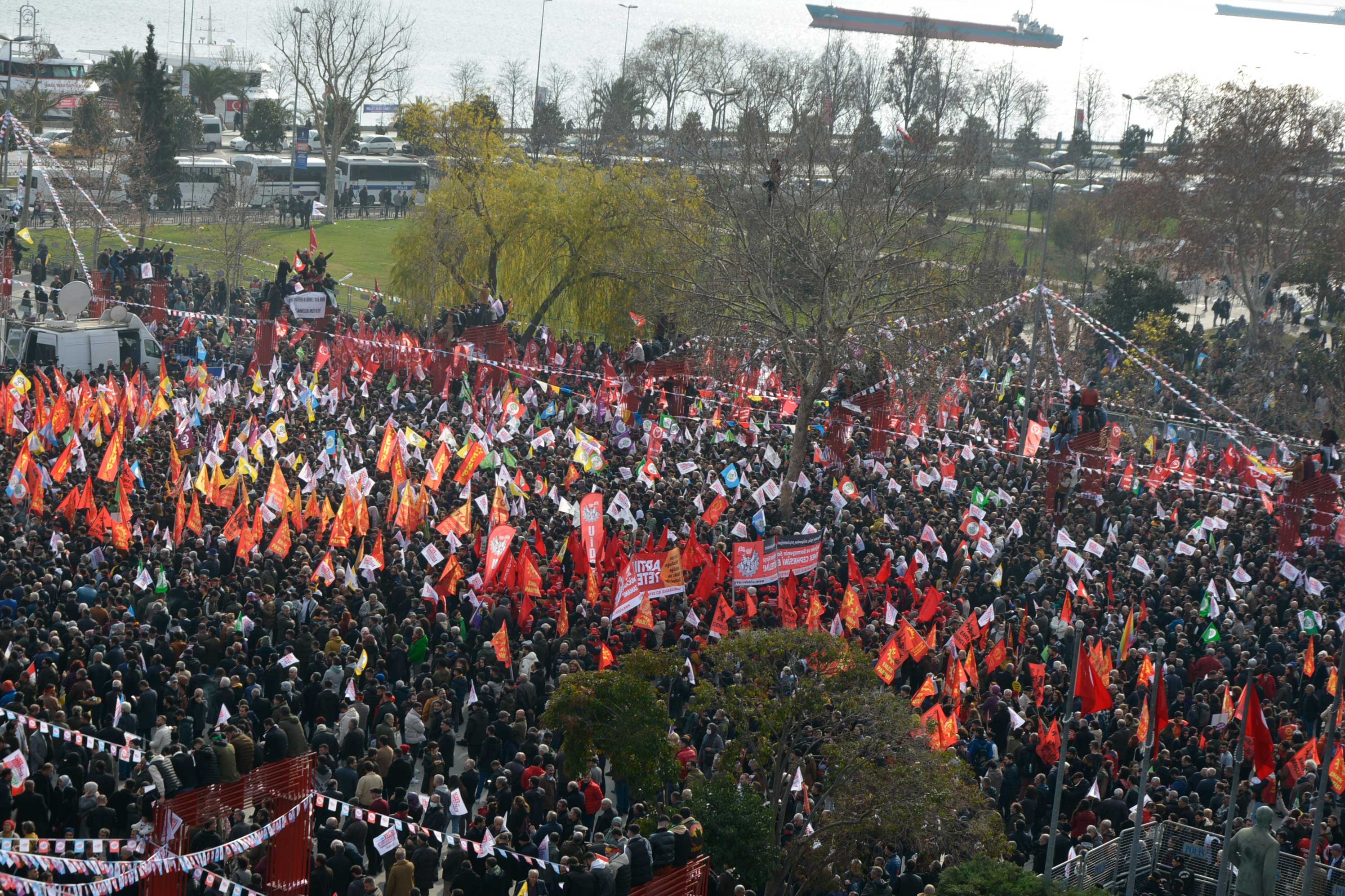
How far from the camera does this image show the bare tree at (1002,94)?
99875mm

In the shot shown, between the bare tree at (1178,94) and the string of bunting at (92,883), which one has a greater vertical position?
the bare tree at (1178,94)

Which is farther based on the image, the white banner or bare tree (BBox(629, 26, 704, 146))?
bare tree (BBox(629, 26, 704, 146))

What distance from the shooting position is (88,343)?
127ft

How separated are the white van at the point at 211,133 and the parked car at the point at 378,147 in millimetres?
7944

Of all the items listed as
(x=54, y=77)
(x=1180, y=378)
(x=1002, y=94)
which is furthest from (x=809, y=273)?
(x=1002, y=94)

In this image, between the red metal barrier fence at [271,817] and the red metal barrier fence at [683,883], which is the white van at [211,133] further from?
the red metal barrier fence at [683,883]

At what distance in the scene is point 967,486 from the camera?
1271 inches

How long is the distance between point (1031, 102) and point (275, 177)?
56018 mm

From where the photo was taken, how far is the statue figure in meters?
15.3

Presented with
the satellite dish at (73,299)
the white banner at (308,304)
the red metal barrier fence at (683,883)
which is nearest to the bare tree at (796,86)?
the white banner at (308,304)

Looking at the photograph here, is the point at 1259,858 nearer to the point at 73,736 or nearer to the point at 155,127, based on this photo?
the point at 73,736

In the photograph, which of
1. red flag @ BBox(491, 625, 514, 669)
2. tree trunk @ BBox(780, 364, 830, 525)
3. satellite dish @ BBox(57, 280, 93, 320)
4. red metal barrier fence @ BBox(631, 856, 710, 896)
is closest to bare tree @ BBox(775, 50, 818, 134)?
satellite dish @ BBox(57, 280, 93, 320)

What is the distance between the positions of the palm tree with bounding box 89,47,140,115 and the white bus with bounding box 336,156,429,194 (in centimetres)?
1109

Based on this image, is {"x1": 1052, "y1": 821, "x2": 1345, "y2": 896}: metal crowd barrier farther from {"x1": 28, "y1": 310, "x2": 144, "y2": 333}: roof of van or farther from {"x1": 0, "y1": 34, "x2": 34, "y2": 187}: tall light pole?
{"x1": 0, "y1": 34, "x2": 34, "y2": 187}: tall light pole
